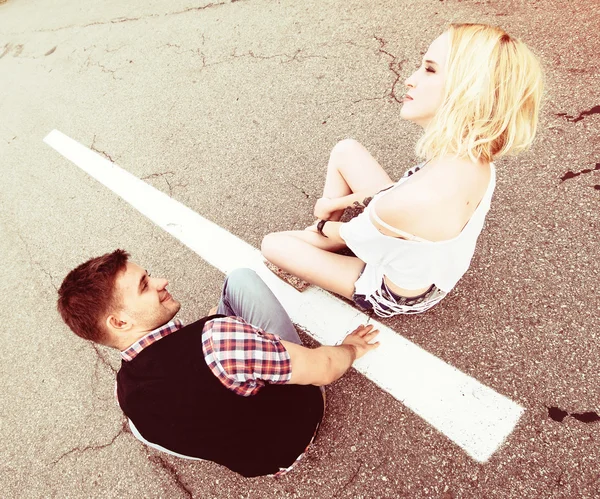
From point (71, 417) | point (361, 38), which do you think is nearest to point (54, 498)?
point (71, 417)

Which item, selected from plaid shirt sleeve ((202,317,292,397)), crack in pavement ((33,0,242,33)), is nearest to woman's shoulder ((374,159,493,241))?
plaid shirt sleeve ((202,317,292,397))

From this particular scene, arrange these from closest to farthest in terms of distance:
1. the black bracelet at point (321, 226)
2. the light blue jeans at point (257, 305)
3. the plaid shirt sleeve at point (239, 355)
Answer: the plaid shirt sleeve at point (239, 355) → the light blue jeans at point (257, 305) → the black bracelet at point (321, 226)

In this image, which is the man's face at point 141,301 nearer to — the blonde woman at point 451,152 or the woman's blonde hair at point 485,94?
the blonde woman at point 451,152

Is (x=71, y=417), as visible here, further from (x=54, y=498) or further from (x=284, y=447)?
(x=284, y=447)

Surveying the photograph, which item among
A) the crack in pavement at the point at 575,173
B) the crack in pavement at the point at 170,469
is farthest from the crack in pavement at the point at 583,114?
the crack in pavement at the point at 170,469

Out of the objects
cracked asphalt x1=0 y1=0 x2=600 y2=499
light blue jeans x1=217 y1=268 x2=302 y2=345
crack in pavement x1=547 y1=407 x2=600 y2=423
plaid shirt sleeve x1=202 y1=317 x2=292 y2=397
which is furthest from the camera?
light blue jeans x1=217 y1=268 x2=302 y2=345

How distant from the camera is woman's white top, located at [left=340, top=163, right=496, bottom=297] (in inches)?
62.6

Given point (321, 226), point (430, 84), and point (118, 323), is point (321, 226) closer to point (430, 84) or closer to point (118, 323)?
point (430, 84)

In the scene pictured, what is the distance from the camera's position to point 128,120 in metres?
4.12

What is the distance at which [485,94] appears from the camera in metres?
1.48

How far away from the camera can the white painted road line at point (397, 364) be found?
1.82 metres

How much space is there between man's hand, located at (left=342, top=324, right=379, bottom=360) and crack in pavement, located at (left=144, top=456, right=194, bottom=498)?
110 cm

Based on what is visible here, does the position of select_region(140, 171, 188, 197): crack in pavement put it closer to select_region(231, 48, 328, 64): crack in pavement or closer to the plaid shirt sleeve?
select_region(231, 48, 328, 64): crack in pavement

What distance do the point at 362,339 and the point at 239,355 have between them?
0.93 meters
